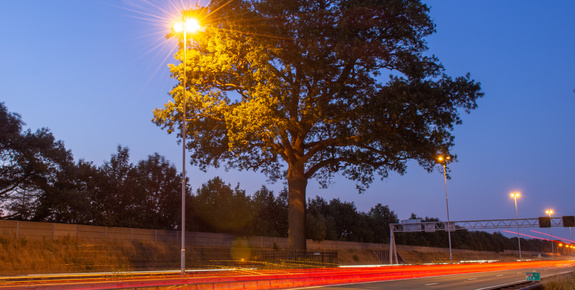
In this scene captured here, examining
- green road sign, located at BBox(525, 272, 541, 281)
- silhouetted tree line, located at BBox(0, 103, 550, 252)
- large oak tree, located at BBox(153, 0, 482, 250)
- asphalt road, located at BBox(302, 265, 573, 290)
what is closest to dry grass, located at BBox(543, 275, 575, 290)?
green road sign, located at BBox(525, 272, 541, 281)

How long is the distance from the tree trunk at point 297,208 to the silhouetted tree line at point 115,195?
21.6 metres

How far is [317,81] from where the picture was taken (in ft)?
107

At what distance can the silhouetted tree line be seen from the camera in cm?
4325

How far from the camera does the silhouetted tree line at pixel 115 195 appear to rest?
4325 cm

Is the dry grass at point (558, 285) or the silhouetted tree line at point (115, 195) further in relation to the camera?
the silhouetted tree line at point (115, 195)

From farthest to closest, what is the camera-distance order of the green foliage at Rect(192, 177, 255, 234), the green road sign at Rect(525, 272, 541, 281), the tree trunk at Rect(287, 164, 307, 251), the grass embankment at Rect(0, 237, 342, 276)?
the green foliage at Rect(192, 177, 255, 234) → the tree trunk at Rect(287, 164, 307, 251) → the grass embankment at Rect(0, 237, 342, 276) → the green road sign at Rect(525, 272, 541, 281)

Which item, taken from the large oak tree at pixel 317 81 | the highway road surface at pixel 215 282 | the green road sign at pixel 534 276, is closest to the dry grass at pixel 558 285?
the green road sign at pixel 534 276

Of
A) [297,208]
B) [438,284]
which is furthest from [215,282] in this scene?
[297,208]

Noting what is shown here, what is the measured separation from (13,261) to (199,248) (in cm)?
2046

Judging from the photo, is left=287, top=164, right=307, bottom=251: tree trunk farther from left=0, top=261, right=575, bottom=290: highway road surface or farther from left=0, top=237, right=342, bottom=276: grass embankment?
left=0, top=261, right=575, bottom=290: highway road surface

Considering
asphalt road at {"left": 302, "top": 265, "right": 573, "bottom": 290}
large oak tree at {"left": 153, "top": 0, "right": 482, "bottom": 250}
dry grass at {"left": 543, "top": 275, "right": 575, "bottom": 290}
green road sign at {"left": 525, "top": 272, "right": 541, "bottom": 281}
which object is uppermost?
large oak tree at {"left": 153, "top": 0, "right": 482, "bottom": 250}

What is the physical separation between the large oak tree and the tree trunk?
7cm

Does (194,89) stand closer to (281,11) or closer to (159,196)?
(281,11)

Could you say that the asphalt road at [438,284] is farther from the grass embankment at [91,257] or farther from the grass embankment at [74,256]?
the grass embankment at [74,256]
